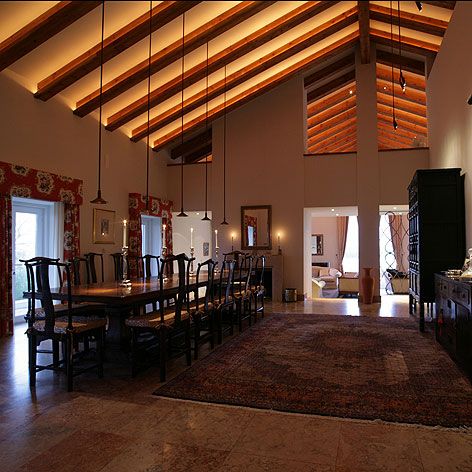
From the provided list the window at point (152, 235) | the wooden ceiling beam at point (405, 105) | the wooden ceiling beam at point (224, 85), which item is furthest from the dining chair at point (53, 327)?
the wooden ceiling beam at point (405, 105)

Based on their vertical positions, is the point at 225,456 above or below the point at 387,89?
below

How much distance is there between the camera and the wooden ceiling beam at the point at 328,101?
9.87 metres

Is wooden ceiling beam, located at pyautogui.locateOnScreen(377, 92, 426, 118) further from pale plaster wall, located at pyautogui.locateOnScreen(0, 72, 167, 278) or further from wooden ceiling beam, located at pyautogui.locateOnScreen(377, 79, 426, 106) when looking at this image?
pale plaster wall, located at pyautogui.locateOnScreen(0, 72, 167, 278)

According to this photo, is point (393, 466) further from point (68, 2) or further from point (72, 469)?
point (68, 2)

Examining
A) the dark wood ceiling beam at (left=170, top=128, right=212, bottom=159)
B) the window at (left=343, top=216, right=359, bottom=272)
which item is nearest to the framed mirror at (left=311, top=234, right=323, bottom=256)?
the window at (left=343, top=216, right=359, bottom=272)

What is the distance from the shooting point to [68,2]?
107cm

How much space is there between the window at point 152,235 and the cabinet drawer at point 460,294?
671cm

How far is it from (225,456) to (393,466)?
83cm

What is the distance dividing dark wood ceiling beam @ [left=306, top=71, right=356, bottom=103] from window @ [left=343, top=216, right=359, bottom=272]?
6.46 meters

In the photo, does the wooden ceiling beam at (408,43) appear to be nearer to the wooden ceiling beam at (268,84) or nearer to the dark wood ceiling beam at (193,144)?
the wooden ceiling beam at (268,84)

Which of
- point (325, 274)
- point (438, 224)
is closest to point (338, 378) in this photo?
point (438, 224)

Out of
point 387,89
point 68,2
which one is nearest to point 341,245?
point 387,89

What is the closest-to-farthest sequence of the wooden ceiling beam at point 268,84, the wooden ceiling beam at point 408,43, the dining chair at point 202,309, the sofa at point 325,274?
the dining chair at point 202,309, the wooden ceiling beam at point 408,43, the wooden ceiling beam at point 268,84, the sofa at point 325,274

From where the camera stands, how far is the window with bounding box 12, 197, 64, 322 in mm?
6045
